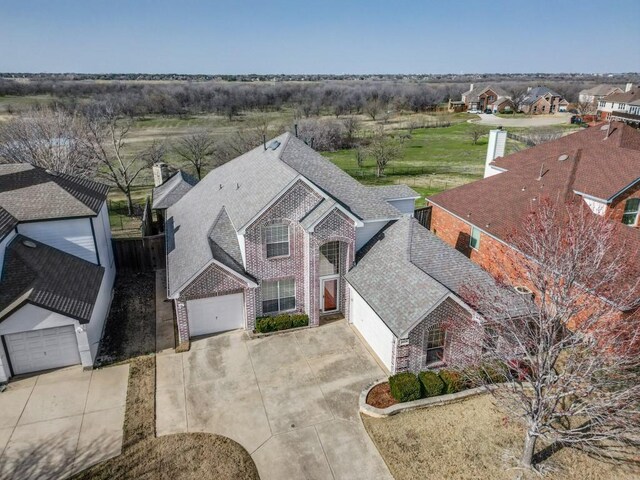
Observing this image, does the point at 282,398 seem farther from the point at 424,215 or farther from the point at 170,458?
the point at 424,215

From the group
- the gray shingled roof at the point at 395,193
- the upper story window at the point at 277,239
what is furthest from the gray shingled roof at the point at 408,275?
the gray shingled roof at the point at 395,193

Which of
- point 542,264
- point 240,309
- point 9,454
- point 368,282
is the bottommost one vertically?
point 9,454

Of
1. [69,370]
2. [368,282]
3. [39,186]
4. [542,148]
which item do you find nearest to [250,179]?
[368,282]

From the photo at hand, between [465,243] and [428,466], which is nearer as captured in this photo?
[428,466]

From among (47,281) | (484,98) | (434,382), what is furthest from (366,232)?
(484,98)

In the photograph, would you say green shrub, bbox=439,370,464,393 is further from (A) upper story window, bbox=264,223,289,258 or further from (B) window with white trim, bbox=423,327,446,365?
(A) upper story window, bbox=264,223,289,258

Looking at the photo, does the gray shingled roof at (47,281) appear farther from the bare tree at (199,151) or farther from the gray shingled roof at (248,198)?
the bare tree at (199,151)

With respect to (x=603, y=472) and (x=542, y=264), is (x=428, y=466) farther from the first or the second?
(x=542, y=264)
